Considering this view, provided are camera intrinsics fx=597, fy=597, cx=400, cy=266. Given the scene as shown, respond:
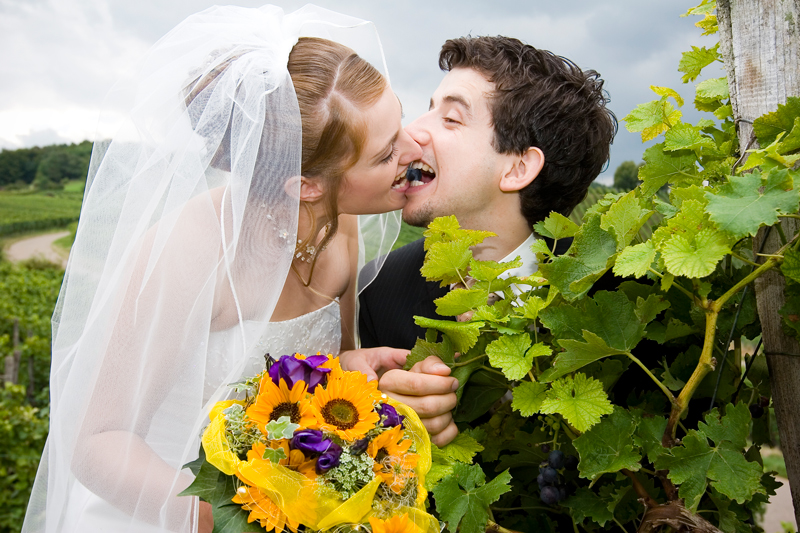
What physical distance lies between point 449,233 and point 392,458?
0.49m

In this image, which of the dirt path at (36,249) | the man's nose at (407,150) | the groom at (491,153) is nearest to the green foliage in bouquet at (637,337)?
the man's nose at (407,150)

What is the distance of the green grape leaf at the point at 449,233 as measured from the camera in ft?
4.04

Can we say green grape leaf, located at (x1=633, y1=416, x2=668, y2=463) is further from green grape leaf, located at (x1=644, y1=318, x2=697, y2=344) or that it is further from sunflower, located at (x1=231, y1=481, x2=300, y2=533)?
sunflower, located at (x1=231, y1=481, x2=300, y2=533)

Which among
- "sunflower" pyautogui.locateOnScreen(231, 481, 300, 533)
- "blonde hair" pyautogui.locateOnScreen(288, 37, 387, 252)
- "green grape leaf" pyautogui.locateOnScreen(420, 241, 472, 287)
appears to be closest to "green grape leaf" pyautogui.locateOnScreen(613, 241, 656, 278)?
"green grape leaf" pyautogui.locateOnScreen(420, 241, 472, 287)

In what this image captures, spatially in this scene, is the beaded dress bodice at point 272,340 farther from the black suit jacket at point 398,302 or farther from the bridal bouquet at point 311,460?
the bridal bouquet at point 311,460

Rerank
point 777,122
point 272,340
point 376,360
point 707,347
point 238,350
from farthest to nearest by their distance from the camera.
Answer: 1. point 272,340
2. point 376,360
3. point 238,350
4. point 777,122
5. point 707,347

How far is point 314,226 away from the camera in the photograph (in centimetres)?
188

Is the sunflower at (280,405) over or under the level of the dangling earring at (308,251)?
under

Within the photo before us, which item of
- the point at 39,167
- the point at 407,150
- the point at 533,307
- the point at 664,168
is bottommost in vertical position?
the point at 533,307

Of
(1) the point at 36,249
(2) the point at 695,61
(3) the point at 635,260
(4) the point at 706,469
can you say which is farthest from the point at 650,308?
(1) the point at 36,249

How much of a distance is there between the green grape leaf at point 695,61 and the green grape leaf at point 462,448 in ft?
3.30

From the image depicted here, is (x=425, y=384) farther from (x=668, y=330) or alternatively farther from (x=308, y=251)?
(x=308, y=251)

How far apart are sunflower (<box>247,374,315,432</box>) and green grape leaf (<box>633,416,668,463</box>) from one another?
565mm

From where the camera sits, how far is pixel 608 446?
103 cm
